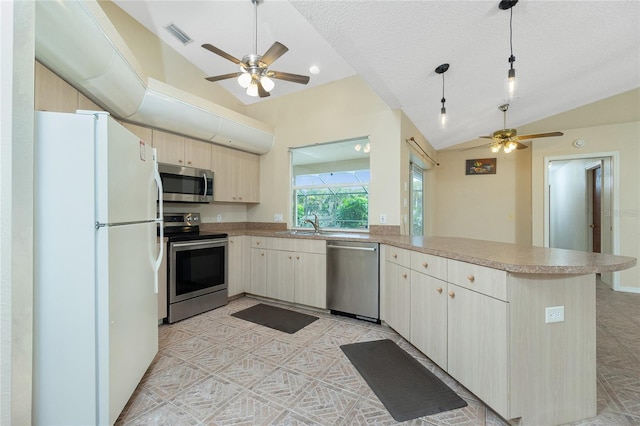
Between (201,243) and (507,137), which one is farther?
(507,137)

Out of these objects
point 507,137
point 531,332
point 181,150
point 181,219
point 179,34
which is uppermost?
point 179,34

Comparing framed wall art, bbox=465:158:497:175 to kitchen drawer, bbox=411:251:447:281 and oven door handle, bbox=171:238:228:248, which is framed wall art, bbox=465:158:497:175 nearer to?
kitchen drawer, bbox=411:251:447:281

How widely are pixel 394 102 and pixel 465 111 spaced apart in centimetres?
126

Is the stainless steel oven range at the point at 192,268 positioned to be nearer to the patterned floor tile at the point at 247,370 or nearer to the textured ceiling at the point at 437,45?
the patterned floor tile at the point at 247,370

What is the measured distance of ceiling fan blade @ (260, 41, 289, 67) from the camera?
7.16 ft

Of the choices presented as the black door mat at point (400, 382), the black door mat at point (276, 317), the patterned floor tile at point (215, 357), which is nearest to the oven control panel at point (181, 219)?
the black door mat at point (276, 317)

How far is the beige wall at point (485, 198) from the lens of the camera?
5.05m

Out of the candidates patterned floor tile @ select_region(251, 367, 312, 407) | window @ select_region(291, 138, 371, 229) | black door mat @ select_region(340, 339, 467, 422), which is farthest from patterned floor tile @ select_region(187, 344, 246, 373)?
window @ select_region(291, 138, 371, 229)

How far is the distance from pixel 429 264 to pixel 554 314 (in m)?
0.77

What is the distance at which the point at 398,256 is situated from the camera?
8.27 ft

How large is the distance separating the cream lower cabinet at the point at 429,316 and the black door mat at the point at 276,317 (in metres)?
1.18

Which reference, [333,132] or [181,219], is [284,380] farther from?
[333,132]

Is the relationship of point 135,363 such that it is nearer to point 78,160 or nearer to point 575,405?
point 78,160

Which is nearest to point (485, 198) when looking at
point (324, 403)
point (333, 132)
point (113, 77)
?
point (333, 132)
